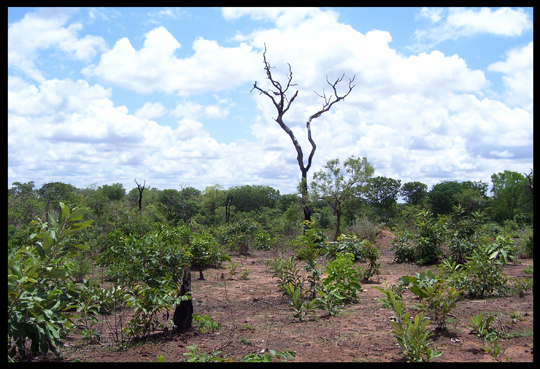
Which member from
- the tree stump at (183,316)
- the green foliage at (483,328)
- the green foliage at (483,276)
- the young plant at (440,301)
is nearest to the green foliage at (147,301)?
the tree stump at (183,316)

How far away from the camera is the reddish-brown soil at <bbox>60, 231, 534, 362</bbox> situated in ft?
12.5

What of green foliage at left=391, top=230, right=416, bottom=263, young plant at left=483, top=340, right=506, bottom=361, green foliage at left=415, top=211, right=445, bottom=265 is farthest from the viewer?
green foliage at left=391, top=230, right=416, bottom=263

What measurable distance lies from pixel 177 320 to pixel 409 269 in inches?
308

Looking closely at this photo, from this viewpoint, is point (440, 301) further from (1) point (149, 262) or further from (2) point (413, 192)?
(2) point (413, 192)

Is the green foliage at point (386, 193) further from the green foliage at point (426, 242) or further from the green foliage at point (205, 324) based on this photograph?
the green foliage at point (205, 324)

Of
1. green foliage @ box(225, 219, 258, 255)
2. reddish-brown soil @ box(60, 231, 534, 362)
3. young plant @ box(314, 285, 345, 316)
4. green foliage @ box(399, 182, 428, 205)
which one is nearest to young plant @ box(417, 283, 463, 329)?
reddish-brown soil @ box(60, 231, 534, 362)

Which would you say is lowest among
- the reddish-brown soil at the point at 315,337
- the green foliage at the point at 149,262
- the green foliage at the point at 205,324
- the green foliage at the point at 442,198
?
the reddish-brown soil at the point at 315,337

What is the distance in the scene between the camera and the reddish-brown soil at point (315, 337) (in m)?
3.82

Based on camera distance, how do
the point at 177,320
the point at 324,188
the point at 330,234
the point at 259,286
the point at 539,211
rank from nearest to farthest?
the point at 539,211 → the point at 177,320 → the point at 259,286 → the point at 324,188 → the point at 330,234

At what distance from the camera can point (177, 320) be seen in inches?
185

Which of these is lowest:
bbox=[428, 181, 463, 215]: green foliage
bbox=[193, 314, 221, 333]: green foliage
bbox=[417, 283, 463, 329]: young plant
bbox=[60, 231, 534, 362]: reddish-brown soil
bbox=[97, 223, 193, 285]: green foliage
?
bbox=[60, 231, 534, 362]: reddish-brown soil

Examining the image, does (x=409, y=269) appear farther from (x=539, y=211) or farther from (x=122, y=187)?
(x=122, y=187)

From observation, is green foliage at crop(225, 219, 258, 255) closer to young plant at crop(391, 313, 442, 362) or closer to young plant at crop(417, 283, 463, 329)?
young plant at crop(417, 283, 463, 329)

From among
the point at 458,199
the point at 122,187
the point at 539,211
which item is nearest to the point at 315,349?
the point at 539,211
